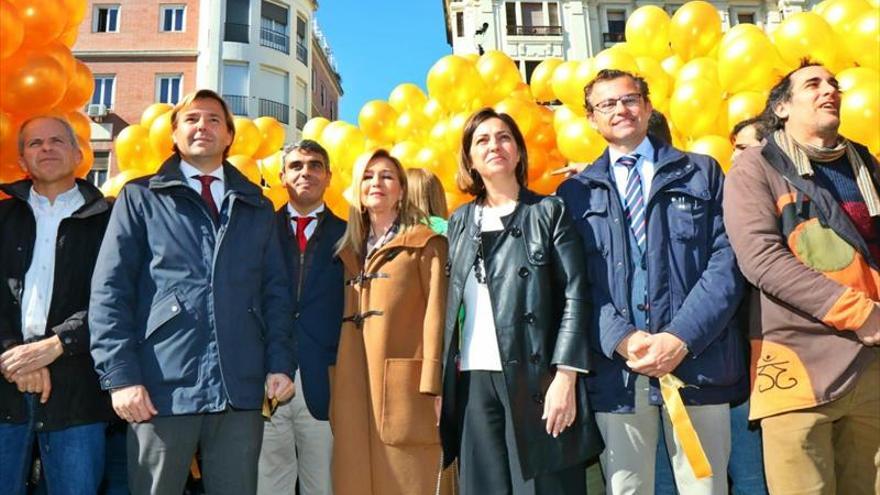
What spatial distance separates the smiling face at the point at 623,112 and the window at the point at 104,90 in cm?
2383

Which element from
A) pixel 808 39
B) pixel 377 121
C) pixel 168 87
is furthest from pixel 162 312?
pixel 168 87

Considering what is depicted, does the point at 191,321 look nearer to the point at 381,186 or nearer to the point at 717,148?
the point at 381,186

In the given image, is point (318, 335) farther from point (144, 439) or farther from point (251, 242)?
point (144, 439)

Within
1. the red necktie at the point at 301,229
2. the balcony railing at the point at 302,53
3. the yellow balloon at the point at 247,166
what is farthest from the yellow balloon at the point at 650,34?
the balcony railing at the point at 302,53

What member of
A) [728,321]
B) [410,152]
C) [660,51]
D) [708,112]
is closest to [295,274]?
[728,321]

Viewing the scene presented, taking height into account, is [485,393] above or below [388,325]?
below

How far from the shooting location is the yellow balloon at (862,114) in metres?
5.50

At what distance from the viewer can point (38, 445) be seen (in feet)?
9.27

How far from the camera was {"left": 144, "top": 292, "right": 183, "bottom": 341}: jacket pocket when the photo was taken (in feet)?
8.42

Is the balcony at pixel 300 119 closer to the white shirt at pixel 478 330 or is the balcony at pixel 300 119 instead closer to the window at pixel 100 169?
the window at pixel 100 169

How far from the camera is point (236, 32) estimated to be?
24094 mm

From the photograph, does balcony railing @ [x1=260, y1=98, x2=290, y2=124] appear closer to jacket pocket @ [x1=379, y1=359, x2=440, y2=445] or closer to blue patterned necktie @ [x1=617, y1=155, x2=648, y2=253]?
jacket pocket @ [x1=379, y1=359, x2=440, y2=445]

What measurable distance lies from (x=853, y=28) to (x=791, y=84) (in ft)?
14.4

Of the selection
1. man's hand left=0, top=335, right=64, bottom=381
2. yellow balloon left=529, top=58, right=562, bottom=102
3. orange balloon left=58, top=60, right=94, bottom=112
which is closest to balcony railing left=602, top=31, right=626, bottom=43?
yellow balloon left=529, top=58, right=562, bottom=102
